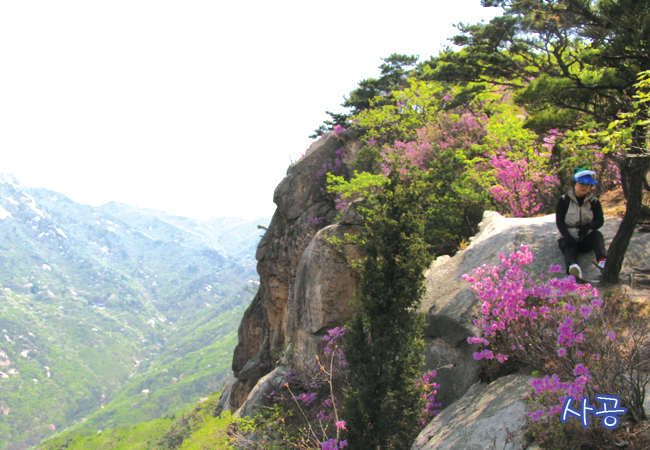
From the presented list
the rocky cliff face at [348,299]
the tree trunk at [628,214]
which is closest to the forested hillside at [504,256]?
the tree trunk at [628,214]

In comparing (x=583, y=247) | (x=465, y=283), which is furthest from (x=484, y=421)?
(x=583, y=247)

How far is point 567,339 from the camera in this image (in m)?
4.00

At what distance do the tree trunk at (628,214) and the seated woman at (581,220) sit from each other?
12.6 inches

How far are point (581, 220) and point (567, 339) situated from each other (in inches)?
116

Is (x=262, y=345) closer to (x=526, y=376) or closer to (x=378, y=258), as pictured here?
(x=378, y=258)

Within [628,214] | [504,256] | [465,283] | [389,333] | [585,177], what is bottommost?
[389,333]

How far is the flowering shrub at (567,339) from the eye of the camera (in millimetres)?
3660

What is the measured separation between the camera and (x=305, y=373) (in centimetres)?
1396

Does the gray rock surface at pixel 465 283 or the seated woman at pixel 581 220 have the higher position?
the seated woman at pixel 581 220

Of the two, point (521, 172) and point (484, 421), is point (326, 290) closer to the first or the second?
point (521, 172)

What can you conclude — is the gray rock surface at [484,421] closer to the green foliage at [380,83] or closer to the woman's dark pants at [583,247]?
the woman's dark pants at [583,247]

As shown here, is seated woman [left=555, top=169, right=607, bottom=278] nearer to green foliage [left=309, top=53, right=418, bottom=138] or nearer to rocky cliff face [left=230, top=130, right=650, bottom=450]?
rocky cliff face [left=230, top=130, right=650, bottom=450]

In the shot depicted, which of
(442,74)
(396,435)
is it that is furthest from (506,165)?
(396,435)

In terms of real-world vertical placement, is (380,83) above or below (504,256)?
above
